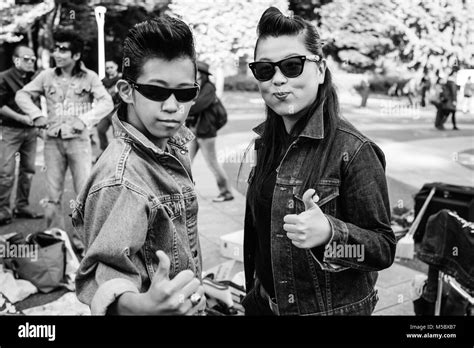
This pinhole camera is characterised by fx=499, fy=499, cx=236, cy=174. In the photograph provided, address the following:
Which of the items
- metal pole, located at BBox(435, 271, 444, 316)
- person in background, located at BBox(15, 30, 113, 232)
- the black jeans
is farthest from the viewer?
the black jeans

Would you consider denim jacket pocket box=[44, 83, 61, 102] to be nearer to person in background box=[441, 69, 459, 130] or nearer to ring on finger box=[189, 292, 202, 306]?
ring on finger box=[189, 292, 202, 306]

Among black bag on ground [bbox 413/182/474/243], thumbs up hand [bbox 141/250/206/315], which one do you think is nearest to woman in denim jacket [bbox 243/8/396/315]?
thumbs up hand [bbox 141/250/206/315]

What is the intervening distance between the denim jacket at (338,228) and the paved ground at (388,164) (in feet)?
2.11

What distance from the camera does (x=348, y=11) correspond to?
424cm

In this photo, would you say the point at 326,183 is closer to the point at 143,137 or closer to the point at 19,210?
the point at 143,137

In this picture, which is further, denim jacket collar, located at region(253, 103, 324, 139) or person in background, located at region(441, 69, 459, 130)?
person in background, located at region(441, 69, 459, 130)

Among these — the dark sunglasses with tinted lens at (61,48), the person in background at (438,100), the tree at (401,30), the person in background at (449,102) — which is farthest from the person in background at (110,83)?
the person in background at (449,102)

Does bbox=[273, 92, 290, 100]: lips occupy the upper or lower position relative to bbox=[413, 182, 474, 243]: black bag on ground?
upper

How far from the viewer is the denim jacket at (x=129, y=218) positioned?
1046mm

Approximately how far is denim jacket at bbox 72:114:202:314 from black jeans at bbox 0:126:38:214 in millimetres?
3525

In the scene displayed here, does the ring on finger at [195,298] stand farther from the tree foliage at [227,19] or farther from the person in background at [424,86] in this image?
the person in background at [424,86]

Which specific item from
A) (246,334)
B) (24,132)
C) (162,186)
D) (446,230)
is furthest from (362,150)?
(24,132)

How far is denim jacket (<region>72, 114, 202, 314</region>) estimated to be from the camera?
105 centimetres

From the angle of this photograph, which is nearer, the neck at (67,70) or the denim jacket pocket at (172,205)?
the denim jacket pocket at (172,205)
